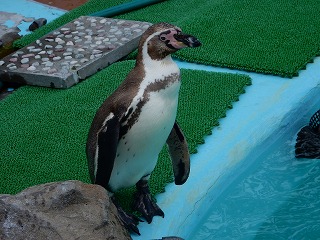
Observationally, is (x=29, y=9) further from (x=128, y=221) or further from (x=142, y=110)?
(x=142, y=110)

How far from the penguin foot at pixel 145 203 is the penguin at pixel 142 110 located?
0.84 ft

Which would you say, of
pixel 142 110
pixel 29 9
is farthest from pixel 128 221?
pixel 29 9

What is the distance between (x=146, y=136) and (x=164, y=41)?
38 centimetres

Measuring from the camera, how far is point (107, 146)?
2.82m

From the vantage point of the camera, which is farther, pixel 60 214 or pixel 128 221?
pixel 128 221

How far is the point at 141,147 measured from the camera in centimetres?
291

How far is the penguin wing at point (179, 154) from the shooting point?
3.13 m

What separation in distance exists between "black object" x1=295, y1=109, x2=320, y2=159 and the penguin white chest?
3.81 feet

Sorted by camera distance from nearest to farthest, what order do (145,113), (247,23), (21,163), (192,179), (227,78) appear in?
(145,113), (192,179), (21,163), (227,78), (247,23)

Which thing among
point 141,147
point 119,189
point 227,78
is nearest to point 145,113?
point 141,147

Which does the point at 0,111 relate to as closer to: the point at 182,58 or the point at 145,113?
the point at 182,58

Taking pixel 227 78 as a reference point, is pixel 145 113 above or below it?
above

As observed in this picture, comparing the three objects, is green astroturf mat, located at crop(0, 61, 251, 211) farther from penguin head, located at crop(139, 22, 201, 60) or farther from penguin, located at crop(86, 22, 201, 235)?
penguin head, located at crop(139, 22, 201, 60)

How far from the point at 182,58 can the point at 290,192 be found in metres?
1.44
